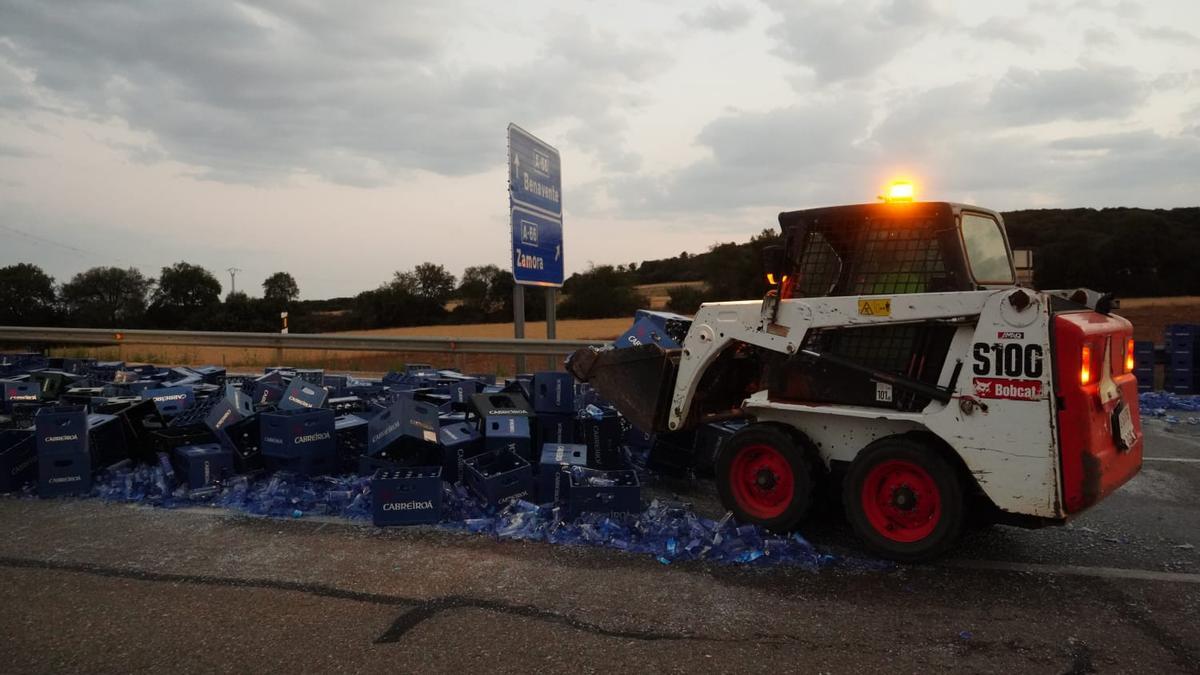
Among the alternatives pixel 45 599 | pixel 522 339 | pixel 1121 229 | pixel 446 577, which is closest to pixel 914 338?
pixel 446 577

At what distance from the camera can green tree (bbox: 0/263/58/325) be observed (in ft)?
84.9

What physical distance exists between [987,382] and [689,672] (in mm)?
2463

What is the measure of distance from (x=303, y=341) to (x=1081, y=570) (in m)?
13.8

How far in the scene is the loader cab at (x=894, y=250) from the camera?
16.3 ft

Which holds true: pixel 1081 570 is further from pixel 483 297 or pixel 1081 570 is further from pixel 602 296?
pixel 483 297

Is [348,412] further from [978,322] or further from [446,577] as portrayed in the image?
[978,322]

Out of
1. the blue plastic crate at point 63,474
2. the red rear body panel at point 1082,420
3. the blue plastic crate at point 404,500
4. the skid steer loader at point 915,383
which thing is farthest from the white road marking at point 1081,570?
the blue plastic crate at point 63,474

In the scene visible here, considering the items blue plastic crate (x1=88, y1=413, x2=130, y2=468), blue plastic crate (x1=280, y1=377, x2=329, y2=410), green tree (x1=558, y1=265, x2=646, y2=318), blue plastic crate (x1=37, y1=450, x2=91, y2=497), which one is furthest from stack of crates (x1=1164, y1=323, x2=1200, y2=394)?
green tree (x1=558, y1=265, x2=646, y2=318)

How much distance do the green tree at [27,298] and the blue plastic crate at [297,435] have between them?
2326cm

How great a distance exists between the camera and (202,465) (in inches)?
261

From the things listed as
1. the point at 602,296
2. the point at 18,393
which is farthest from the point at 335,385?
the point at 602,296

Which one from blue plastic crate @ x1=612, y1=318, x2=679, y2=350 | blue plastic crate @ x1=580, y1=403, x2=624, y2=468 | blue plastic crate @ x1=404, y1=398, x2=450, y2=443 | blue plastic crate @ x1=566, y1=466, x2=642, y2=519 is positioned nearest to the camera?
blue plastic crate @ x1=566, y1=466, x2=642, y2=519

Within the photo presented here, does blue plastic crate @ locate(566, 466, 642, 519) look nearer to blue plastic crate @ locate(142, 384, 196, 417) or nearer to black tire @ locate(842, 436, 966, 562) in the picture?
black tire @ locate(842, 436, 966, 562)

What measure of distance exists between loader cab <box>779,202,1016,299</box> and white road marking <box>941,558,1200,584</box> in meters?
1.74
